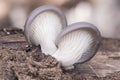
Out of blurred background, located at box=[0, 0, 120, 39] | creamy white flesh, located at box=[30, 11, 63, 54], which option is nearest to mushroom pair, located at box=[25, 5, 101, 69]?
creamy white flesh, located at box=[30, 11, 63, 54]

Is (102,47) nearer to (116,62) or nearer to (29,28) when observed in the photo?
(116,62)

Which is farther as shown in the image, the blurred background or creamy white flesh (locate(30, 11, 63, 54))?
the blurred background

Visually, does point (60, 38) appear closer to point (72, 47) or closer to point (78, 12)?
point (72, 47)

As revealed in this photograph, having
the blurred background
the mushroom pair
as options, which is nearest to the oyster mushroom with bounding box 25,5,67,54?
the mushroom pair

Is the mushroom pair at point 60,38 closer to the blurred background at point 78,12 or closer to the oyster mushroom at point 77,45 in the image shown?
the oyster mushroom at point 77,45

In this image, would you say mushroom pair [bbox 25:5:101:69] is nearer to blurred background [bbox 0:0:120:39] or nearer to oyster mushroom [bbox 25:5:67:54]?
oyster mushroom [bbox 25:5:67:54]
